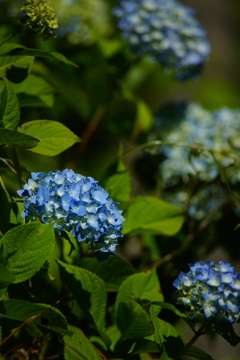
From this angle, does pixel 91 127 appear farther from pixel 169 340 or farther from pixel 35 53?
pixel 169 340

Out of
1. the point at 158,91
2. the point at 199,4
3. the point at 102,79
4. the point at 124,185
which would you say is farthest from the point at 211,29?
the point at 124,185

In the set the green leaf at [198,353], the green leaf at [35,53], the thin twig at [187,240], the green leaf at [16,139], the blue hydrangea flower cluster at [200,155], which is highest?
the green leaf at [35,53]

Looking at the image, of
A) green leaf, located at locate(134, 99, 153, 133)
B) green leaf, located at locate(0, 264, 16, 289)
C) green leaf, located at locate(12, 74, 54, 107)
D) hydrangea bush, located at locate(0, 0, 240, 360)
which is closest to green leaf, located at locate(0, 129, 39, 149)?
hydrangea bush, located at locate(0, 0, 240, 360)

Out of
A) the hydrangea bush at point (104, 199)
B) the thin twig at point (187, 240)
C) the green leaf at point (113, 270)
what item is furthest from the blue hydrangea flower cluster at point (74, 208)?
the thin twig at point (187, 240)

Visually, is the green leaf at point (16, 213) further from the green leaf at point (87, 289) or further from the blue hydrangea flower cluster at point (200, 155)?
the blue hydrangea flower cluster at point (200, 155)

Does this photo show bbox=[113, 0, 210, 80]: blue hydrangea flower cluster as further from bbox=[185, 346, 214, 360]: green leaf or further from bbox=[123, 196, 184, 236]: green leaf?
bbox=[185, 346, 214, 360]: green leaf

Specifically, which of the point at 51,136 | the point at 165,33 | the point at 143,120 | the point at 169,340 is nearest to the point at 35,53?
the point at 51,136

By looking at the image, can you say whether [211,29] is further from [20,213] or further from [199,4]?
[20,213]
